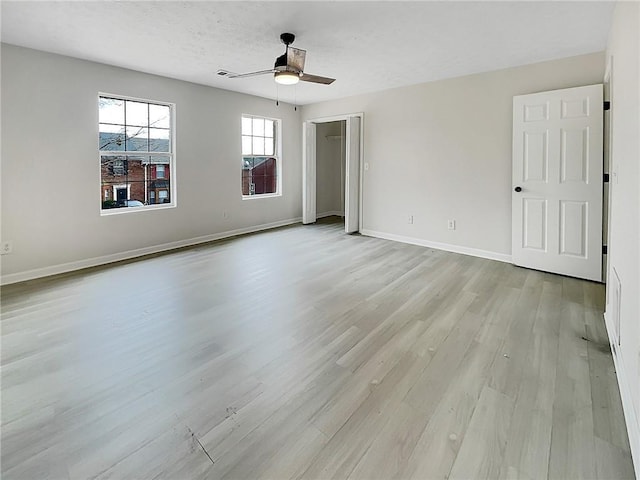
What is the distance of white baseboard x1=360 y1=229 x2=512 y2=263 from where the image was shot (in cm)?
472

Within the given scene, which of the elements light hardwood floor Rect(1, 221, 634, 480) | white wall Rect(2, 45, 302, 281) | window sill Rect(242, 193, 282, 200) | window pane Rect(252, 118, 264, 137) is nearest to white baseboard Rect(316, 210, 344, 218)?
window sill Rect(242, 193, 282, 200)

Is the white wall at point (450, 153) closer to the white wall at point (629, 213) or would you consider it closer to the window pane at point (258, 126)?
the window pane at point (258, 126)

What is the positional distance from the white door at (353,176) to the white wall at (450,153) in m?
0.17

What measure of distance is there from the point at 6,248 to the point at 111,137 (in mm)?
1741

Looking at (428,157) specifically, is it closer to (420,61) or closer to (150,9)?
(420,61)

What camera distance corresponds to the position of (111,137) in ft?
15.0

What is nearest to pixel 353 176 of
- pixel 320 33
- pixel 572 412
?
pixel 320 33

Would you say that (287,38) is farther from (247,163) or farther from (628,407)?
(628,407)

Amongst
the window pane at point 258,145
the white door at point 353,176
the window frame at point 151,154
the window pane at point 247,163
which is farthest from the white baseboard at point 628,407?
the window pane at point 258,145

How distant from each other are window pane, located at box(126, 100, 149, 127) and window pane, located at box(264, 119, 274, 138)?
2271 millimetres

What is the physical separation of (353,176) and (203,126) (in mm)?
2591

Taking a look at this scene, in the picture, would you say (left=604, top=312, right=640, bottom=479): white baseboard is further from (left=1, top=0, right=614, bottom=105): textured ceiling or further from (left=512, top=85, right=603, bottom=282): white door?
(left=1, top=0, right=614, bottom=105): textured ceiling

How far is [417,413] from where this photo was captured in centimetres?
177

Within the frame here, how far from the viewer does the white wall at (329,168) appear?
8.04 metres
